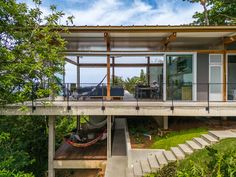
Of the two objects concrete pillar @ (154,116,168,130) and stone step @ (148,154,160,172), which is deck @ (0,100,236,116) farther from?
stone step @ (148,154,160,172)

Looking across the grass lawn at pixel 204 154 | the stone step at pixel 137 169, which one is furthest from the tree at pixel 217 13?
the stone step at pixel 137 169

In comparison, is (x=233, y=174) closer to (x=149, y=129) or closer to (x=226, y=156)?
(x=226, y=156)

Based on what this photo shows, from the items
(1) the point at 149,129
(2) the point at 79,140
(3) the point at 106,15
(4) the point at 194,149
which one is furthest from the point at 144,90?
(3) the point at 106,15

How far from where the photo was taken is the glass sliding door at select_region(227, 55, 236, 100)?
11516 mm

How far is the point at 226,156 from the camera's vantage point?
19.9 feet

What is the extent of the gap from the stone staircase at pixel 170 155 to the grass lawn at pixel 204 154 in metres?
0.34

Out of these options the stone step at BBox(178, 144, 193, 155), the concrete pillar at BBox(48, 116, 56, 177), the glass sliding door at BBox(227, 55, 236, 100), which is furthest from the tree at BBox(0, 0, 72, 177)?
the glass sliding door at BBox(227, 55, 236, 100)

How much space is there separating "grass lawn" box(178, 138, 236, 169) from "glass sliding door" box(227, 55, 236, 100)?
4.23 meters

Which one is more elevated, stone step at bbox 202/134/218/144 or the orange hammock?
stone step at bbox 202/134/218/144

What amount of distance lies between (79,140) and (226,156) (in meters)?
6.95

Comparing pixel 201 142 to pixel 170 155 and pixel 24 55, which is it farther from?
pixel 24 55

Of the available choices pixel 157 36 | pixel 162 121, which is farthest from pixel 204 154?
pixel 157 36

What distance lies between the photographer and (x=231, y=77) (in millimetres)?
11938

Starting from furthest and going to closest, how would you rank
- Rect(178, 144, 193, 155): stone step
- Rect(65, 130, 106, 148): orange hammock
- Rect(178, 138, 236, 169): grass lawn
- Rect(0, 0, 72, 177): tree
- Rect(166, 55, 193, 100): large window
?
Rect(166, 55, 193, 100): large window < Rect(65, 130, 106, 148): orange hammock < Rect(178, 144, 193, 155): stone step < Rect(0, 0, 72, 177): tree < Rect(178, 138, 236, 169): grass lawn
